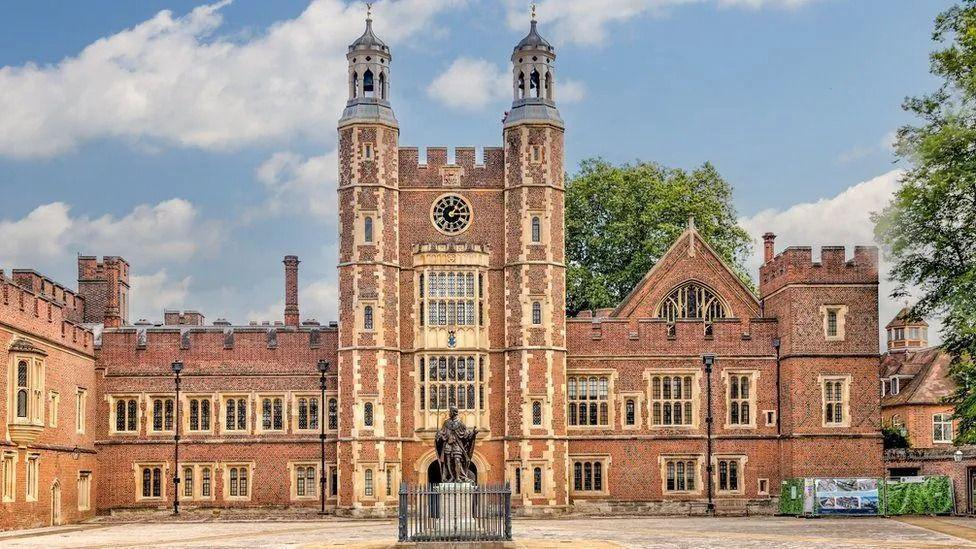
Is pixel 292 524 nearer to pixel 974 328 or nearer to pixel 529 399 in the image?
pixel 529 399

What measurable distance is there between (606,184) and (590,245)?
2878 millimetres

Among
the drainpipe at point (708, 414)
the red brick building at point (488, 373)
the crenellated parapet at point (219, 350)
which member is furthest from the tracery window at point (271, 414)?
the drainpipe at point (708, 414)

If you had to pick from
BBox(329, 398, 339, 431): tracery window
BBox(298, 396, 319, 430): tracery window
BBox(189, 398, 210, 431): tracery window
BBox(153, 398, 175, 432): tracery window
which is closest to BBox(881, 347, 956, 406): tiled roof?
BBox(329, 398, 339, 431): tracery window

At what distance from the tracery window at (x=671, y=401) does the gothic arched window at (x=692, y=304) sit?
3.14 meters

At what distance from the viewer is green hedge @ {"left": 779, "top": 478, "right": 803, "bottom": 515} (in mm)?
44094

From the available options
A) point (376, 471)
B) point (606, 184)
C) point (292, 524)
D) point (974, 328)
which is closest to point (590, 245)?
point (606, 184)

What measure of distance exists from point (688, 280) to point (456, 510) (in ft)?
75.3

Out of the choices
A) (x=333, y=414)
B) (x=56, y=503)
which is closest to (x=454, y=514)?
(x=56, y=503)

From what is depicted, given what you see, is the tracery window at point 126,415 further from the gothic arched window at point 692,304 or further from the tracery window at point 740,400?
the tracery window at point 740,400

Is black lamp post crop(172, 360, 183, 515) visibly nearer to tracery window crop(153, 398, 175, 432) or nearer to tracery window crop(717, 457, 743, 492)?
tracery window crop(153, 398, 175, 432)

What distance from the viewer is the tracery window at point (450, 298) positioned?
46.2 meters

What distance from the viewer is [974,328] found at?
31.6 meters

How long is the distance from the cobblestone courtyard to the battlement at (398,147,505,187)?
38.6 feet

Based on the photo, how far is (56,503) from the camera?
41719mm
